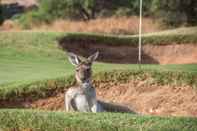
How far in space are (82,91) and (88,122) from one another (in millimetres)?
1562

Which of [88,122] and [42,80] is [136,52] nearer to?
[42,80]

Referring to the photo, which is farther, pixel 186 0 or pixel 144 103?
pixel 186 0

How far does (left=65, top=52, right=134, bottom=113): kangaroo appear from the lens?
9836mm

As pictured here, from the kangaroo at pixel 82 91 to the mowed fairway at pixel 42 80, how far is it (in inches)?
44.8

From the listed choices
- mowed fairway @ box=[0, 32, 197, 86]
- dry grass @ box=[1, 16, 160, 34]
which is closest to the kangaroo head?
mowed fairway @ box=[0, 32, 197, 86]

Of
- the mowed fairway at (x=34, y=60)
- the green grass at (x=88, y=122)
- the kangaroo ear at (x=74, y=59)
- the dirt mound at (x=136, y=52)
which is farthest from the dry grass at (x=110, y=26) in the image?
the green grass at (x=88, y=122)

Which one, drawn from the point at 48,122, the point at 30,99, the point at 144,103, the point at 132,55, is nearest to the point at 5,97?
the point at 30,99

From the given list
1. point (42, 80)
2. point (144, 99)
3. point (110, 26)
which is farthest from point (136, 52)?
point (110, 26)

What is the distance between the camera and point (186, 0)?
35250 millimetres

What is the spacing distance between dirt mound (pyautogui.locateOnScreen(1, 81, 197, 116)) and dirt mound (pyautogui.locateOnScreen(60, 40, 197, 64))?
28.8 feet

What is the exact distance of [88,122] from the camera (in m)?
8.50

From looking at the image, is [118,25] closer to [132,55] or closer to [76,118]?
[132,55]

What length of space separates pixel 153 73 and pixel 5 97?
305 cm

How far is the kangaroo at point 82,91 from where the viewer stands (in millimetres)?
9836
